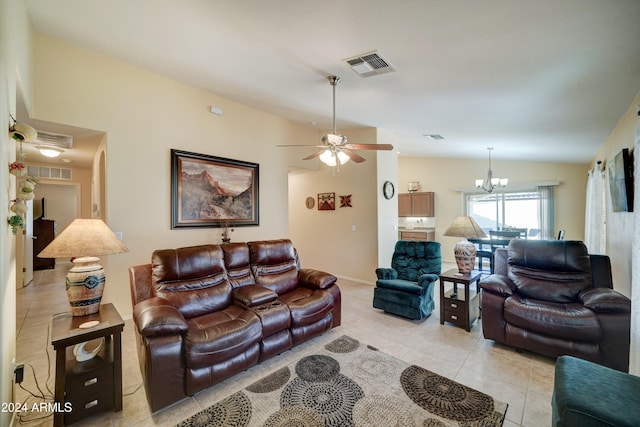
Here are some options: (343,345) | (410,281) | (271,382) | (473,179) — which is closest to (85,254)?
(271,382)

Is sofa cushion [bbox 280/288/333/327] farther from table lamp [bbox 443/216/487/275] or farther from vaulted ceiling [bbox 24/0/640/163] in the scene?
vaulted ceiling [bbox 24/0/640/163]

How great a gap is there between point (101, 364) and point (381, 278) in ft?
10.4

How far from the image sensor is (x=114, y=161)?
3.34 metres

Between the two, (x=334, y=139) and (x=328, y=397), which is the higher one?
(x=334, y=139)

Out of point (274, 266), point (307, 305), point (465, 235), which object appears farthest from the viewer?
point (274, 266)

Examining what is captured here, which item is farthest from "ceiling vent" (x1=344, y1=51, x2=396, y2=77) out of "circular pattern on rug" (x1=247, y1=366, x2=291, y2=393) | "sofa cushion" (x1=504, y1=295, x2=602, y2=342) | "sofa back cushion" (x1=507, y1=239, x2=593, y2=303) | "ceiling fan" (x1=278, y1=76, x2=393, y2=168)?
"circular pattern on rug" (x1=247, y1=366, x2=291, y2=393)

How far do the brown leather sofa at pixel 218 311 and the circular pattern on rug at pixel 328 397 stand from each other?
47 centimetres

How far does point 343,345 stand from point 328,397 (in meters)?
0.84

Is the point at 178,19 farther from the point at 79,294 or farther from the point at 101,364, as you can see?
the point at 101,364

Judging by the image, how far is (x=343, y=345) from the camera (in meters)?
2.86

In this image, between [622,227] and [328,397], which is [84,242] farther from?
[622,227]

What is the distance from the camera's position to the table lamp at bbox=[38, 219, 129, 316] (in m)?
1.89

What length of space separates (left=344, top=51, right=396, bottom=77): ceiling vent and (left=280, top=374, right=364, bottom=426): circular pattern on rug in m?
3.08

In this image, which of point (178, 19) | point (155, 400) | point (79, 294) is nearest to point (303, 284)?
point (155, 400)
